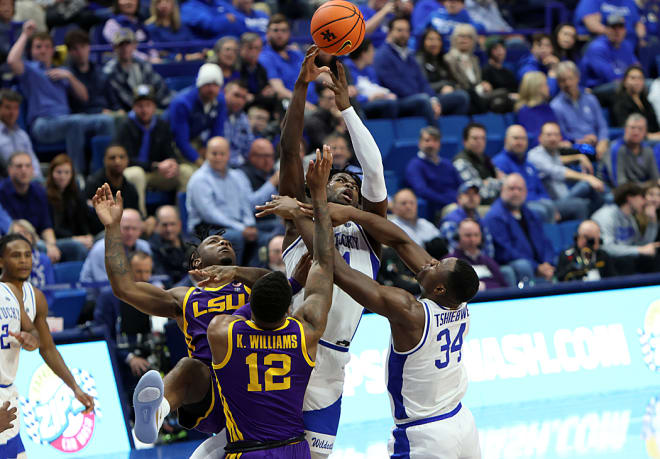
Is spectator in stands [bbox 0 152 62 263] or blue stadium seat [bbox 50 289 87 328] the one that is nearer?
blue stadium seat [bbox 50 289 87 328]

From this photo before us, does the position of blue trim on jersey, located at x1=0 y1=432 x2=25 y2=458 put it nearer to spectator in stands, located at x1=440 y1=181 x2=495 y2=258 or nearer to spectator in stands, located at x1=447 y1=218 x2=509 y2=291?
spectator in stands, located at x1=447 y1=218 x2=509 y2=291

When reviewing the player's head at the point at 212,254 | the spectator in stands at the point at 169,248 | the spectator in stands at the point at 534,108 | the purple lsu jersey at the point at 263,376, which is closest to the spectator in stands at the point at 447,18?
the spectator in stands at the point at 534,108

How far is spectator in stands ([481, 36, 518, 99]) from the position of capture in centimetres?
1452

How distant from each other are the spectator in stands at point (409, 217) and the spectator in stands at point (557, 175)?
2.62 m

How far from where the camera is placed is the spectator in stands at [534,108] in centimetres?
1361

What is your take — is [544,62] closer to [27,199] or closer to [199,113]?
[199,113]

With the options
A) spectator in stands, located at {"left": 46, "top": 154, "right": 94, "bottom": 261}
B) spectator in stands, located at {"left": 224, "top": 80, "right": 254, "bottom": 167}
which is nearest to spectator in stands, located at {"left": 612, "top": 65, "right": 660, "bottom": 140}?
spectator in stands, located at {"left": 224, "top": 80, "right": 254, "bottom": 167}

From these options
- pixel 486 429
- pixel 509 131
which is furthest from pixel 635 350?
pixel 509 131

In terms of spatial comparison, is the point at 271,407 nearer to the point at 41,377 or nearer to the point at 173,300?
the point at 173,300

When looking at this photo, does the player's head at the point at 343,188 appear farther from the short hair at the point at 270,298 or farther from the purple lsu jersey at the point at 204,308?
the short hair at the point at 270,298

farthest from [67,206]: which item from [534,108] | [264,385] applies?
[534,108]

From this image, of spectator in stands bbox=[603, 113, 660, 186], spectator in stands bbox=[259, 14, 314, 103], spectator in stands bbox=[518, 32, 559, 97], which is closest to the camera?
spectator in stands bbox=[259, 14, 314, 103]

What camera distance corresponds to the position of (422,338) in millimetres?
5688

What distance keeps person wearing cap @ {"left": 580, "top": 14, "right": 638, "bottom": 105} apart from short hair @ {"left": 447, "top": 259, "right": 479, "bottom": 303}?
34.0ft
